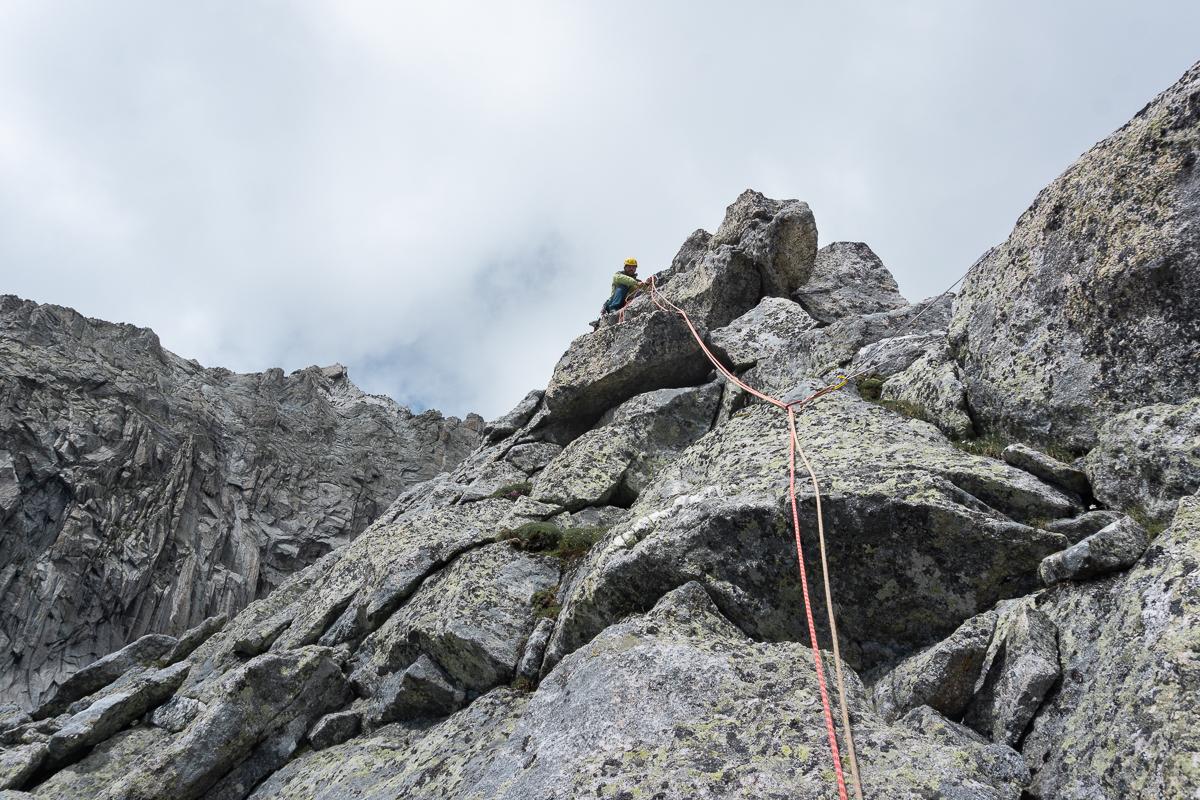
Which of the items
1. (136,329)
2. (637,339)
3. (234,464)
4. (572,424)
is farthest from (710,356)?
(136,329)

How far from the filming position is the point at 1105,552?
23.1 ft

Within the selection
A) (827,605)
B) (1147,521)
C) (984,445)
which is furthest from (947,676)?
(984,445)

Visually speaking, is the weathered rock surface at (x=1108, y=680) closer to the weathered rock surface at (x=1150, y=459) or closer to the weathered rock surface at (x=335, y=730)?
the weathered rock surface at (x=1150, y=459)

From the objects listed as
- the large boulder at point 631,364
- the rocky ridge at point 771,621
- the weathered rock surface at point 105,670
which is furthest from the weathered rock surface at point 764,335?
the weathered rock surface at point 105,670

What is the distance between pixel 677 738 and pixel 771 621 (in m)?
2.78

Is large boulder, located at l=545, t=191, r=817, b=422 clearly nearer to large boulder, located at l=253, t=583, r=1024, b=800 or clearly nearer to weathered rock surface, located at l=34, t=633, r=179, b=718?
large boulder, located at l=253, t=583, r=1024, b=800


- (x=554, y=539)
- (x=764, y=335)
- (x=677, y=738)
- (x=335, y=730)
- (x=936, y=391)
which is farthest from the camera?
(x=764, y=335)

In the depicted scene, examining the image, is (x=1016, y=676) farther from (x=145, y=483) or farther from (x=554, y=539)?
(x=145, y=483)

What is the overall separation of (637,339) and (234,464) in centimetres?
6873

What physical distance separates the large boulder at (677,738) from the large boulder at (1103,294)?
16.5 ft

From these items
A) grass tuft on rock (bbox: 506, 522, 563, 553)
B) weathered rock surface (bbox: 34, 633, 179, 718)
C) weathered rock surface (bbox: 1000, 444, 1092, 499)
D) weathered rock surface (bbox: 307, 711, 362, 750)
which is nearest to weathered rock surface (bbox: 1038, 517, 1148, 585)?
weathered rock surface (bbox: 1000, 444, 1092, 499)

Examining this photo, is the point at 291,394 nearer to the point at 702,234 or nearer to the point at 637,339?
the point at 702,234

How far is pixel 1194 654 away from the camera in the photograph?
5492 millimetres

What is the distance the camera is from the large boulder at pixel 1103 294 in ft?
29.3
